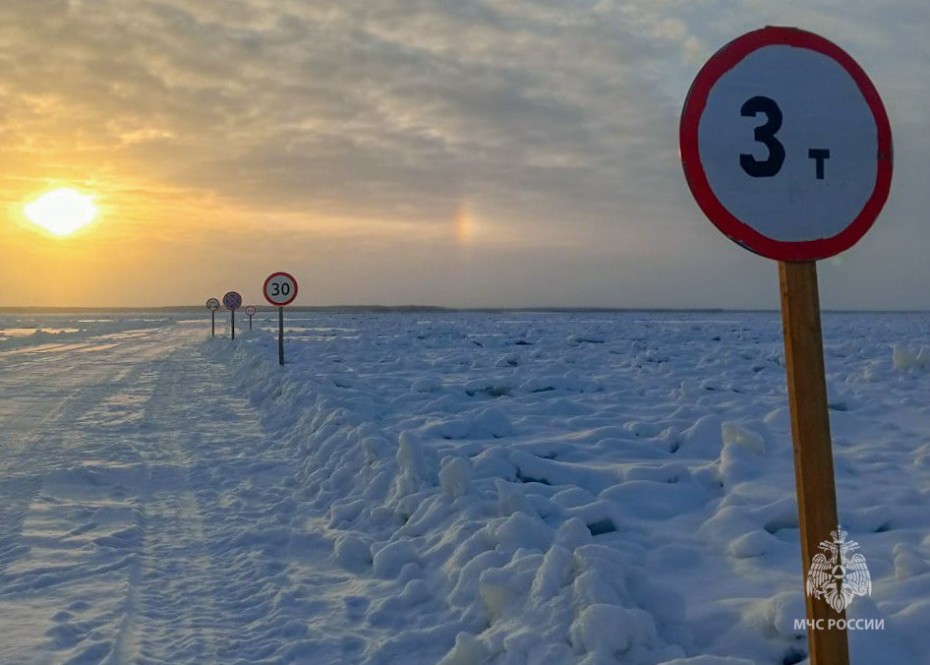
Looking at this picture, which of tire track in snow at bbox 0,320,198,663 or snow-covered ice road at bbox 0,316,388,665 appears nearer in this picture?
snow-covered ice road at bbox 0,316,388,665

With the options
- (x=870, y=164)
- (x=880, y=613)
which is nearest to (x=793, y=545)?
(x=880, y=613)

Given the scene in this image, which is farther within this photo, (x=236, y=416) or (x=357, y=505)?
(x=236, y=416)

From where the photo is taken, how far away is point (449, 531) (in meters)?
5.66

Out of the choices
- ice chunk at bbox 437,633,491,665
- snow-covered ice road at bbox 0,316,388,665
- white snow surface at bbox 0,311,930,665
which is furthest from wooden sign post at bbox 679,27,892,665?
snow-covered ice road at bbox 0,316,388,665

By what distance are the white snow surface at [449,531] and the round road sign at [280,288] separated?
6328mm

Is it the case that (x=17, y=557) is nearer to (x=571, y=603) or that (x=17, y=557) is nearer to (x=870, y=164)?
(x=571, y=603)

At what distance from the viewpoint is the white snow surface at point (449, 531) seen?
13.3ft

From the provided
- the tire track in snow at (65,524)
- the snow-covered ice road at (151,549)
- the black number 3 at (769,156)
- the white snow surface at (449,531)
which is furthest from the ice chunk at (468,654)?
the black number 3 at (769,156)

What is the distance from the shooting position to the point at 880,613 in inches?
147

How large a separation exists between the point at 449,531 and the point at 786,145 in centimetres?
386

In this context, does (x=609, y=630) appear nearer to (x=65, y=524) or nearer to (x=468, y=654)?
(x=468, y=654)

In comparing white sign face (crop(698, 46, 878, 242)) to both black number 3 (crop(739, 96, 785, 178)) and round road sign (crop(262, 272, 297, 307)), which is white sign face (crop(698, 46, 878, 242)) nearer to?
black number 3 (crop(739, 96, 785, 178))

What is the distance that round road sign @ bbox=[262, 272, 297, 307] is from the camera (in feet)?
61.1

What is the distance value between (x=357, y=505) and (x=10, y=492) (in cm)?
331
